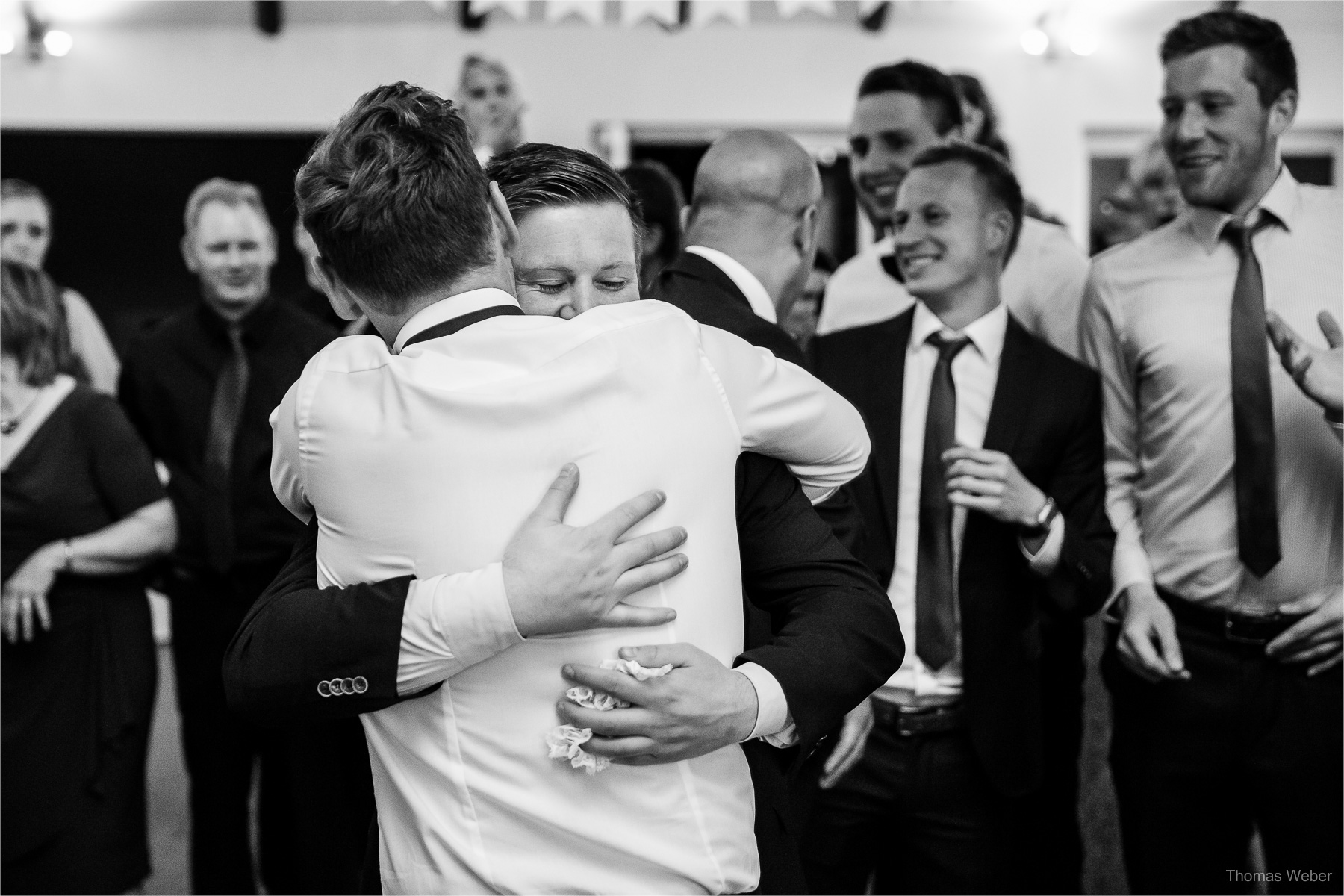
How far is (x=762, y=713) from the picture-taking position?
1296 mm

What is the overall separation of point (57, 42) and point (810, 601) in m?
7.97

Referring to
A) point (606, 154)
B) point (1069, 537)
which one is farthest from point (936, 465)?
point (606, 154)

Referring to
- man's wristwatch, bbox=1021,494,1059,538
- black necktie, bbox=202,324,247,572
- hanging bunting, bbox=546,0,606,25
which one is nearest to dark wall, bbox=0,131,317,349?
black necktie, bbox=202,324,247,572

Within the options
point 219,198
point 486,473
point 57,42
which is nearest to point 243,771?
point 219,198

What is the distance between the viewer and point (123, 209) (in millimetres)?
7953

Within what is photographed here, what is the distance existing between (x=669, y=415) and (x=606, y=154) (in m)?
7.11

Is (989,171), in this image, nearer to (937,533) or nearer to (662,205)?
(937,533)

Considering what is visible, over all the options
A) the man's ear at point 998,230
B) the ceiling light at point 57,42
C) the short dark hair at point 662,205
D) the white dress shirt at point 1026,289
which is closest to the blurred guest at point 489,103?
the short dark hair at point 662,205

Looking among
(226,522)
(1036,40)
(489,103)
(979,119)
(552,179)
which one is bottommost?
(226,522)

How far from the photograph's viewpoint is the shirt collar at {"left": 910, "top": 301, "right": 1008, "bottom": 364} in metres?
2.50

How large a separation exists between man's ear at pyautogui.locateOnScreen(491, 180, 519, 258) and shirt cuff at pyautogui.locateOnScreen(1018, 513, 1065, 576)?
134cm

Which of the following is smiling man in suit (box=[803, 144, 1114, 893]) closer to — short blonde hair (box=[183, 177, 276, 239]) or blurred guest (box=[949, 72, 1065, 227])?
blurred guest (box=[949, 72, 1065, 227])

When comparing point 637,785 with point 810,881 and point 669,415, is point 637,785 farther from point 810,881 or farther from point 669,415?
point 810,881

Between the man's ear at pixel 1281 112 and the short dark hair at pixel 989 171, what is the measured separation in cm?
48
